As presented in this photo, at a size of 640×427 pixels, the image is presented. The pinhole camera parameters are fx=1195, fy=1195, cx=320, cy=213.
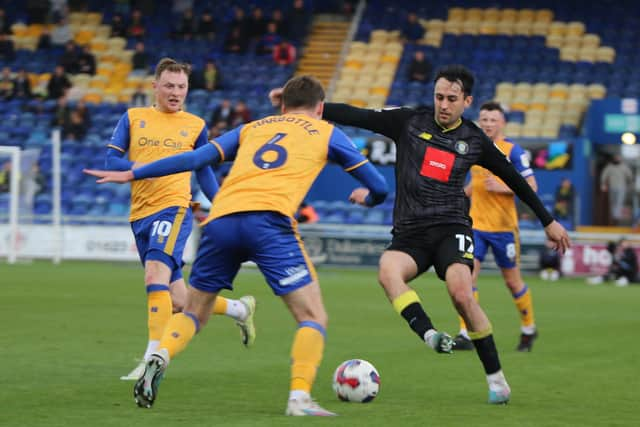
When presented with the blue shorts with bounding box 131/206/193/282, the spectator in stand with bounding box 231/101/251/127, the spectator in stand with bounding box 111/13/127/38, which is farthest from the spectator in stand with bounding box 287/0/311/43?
the blue shorts with bounding box 131/206/193/282

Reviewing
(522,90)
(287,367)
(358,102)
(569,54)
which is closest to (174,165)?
(287,367)

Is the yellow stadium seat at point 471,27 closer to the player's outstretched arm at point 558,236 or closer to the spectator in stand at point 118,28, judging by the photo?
the spectator in stand at point 118,28

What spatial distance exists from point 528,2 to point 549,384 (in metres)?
25.4

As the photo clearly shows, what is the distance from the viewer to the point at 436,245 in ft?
26.6

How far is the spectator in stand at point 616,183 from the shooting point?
88.1 feet

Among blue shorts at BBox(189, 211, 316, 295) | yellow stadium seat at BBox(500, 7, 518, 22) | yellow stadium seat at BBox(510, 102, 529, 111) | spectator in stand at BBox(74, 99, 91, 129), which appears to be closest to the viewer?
blue shorts at BBox(189, 211, 316, 295)

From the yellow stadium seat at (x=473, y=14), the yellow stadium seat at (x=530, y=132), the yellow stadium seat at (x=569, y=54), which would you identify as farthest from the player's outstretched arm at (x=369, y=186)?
the yellow stadium seat at (x=473, y=14)

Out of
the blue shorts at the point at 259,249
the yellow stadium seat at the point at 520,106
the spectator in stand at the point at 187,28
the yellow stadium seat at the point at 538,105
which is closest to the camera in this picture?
the blue shorts at the point at 259,249

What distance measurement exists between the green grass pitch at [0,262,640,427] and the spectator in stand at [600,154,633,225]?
9284 millimetres

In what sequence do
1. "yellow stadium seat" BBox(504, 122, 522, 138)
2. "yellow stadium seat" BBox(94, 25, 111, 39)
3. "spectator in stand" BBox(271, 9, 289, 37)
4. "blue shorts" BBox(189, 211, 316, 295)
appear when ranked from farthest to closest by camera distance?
"yellow stadium seat" BBox(94, 25, 111, 39) → "spectator in stand" BBox(271, 9, 289, 37) → "yellow stadium seat" BBox(504, 122, 522, 138) → "blue shorts" BBox(189, 211, 316, 295)

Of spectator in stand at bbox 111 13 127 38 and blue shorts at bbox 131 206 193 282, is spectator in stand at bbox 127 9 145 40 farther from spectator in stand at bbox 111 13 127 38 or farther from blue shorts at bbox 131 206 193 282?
blue shorts at bbox 131 206 193 282

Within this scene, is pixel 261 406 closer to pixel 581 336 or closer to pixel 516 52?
pixel 581 336

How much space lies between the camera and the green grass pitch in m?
7.04

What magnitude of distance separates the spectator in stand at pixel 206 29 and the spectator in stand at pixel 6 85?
5.25 meters
